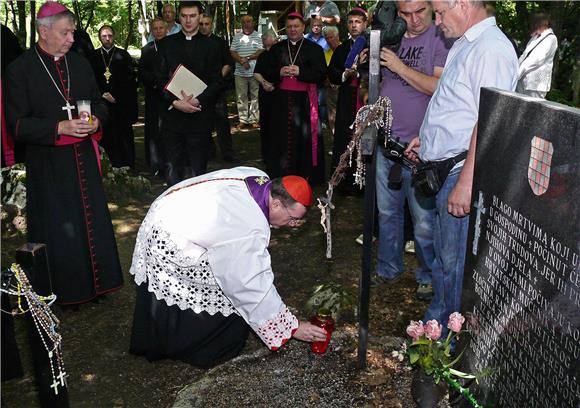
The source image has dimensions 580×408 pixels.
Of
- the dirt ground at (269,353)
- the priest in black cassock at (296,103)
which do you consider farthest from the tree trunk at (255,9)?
the dirt ground at (269,353)

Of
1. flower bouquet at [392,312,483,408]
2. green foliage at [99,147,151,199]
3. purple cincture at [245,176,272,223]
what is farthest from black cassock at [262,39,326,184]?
flower bouquet at [392,312,483,408]

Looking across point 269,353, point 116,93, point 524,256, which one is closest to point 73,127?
point 269,353

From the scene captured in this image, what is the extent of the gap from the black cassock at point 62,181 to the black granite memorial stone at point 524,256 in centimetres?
282

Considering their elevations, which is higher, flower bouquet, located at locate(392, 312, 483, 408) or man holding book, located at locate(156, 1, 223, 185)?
man holding book, located at locate(156, 1, 223, 185)

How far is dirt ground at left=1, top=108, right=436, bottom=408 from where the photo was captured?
11.7 feet

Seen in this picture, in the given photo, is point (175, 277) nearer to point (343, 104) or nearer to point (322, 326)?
point (322, 326)

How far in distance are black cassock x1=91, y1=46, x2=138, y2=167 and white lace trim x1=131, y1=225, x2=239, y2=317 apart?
5388 millimetres

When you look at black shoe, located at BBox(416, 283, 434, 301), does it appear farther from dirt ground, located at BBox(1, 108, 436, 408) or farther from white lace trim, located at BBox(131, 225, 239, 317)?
white lace trim, located at BBox(131, 225, 239, 317)

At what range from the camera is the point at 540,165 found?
2.43 m

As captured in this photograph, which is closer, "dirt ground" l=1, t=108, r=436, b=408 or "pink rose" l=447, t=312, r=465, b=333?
"pink rose" l=447, t=312, r=465, b=333

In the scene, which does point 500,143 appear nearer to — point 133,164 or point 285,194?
point 285,194

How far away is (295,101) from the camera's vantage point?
7.79 metres

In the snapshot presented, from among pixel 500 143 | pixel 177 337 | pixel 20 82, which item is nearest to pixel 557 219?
pixel 500 143

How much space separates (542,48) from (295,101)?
10.9 feet
